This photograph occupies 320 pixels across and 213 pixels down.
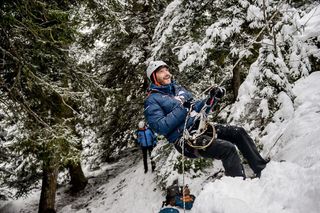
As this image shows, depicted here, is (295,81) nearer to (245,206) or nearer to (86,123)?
(245,206)

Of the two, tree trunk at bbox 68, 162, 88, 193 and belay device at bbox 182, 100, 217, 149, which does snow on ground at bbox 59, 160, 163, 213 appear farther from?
belay device at bbox 182, 100, 217, 149

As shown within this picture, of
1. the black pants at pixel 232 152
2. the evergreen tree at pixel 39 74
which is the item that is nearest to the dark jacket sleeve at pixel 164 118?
the black pants at pixel 232 152

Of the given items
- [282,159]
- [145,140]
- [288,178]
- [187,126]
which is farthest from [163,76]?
[145,140]

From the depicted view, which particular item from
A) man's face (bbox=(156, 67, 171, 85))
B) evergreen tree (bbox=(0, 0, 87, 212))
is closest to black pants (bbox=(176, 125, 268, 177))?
man's face (bbox=(156, 67, 171, 85))

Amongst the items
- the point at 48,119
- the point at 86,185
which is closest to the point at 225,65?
the point at 48,119

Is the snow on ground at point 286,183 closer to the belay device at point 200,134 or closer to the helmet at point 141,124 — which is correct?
the belay device at point 200,134

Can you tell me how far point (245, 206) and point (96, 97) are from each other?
7.33m

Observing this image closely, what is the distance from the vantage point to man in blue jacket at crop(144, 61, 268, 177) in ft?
13.4

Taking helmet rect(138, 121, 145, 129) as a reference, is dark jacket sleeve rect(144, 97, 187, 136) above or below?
above

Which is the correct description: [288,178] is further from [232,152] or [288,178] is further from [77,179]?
[77,179]

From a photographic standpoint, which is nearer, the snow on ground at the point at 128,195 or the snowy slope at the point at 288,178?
the snowy slope at the point at 288,178

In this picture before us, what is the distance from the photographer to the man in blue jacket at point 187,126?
4.08 meters

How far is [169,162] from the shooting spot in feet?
26.4

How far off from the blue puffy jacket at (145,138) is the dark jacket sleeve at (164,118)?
657 centimetres
